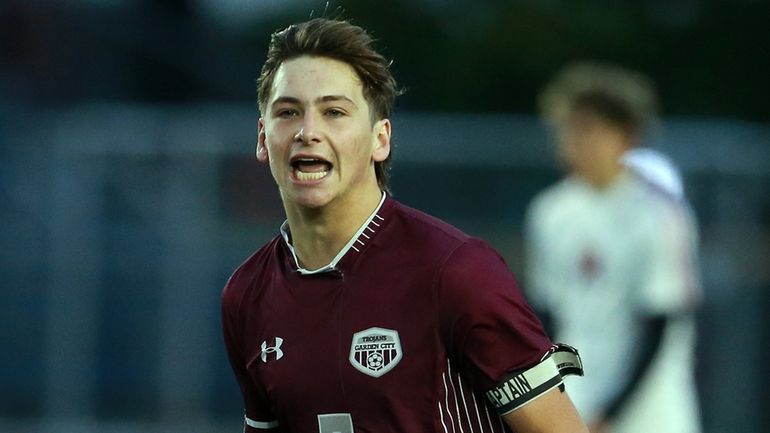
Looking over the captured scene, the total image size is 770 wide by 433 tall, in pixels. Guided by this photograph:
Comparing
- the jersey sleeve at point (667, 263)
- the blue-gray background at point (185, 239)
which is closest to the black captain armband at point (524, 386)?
the jersey sleeve at point (667, 263)

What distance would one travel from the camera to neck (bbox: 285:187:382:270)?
4094mm

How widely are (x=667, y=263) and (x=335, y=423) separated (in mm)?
2939

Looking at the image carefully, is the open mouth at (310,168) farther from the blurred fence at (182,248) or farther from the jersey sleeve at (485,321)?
the blurred fence at (182,248)

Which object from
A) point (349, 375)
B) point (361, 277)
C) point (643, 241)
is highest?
point (643, 241)

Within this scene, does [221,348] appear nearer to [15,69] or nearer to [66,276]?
[66,276]

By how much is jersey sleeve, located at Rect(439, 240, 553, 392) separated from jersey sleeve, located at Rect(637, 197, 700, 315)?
277 cm

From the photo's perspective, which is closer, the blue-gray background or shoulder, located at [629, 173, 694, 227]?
shoulder, located at [629, 173, 694, 227]

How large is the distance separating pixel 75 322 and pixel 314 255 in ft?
21.3

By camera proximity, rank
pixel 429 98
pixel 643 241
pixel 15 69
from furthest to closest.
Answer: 1. pixel 429 98
2. pixel 15 69
3. pixel 643 241

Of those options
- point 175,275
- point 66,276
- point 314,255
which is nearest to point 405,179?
point 175,275

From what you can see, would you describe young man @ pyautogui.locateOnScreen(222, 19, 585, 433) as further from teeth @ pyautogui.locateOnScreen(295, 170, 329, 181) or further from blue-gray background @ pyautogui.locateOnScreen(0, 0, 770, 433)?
blue-gray background @ pyautogui.locateOnScreen(0, 0, 770, 433)

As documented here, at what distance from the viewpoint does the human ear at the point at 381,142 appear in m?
4.16

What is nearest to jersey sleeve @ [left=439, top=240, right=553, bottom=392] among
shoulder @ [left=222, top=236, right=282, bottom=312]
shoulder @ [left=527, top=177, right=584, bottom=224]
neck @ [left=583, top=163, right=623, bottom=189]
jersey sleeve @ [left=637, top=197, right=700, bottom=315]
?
shoulder @ [left=222, top=236, right=282, bottom=312]

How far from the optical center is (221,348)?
10.5 metres
